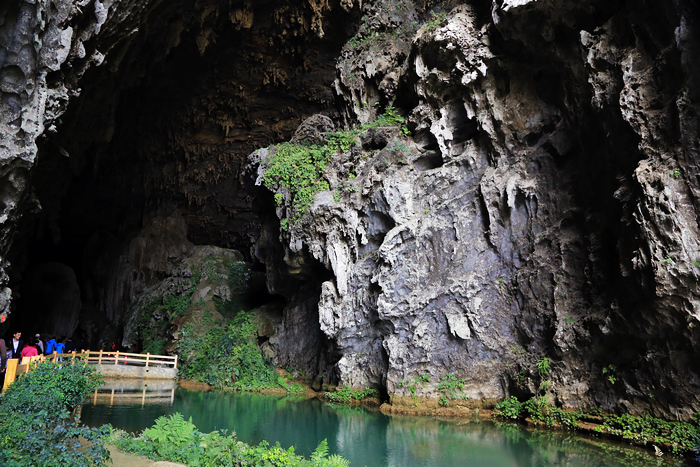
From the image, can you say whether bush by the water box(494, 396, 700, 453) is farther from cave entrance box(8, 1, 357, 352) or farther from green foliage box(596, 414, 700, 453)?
cave entrance box(8, 1, 357, 352)

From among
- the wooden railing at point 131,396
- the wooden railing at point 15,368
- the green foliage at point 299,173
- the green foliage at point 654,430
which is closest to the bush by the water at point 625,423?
the green foliage at point 654,430

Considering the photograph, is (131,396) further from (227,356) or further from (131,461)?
(131,461)

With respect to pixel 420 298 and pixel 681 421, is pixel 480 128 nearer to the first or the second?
pixel 420 298

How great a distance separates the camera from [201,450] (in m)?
7.02

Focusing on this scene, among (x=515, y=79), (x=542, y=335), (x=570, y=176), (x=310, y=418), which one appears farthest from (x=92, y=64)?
(x=542, y=335)

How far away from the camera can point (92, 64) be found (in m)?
11.3

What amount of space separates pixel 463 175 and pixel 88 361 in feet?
52.5

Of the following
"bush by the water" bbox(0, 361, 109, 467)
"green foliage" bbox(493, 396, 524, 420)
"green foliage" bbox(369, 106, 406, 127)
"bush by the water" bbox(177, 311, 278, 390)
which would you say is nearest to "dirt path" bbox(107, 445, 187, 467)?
"bush by the water" bbox(0, 361, 109, 467)

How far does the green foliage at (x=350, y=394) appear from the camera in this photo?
585 inches

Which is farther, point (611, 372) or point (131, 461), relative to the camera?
point (611, 372)

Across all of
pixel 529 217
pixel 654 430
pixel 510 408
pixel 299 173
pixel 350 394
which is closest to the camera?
pixel 654 430

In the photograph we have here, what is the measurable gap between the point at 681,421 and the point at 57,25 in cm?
1414

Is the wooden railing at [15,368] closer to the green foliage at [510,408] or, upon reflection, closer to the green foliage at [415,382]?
the green foliage at [415,382]

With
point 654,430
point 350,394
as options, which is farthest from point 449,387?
point 654,430
